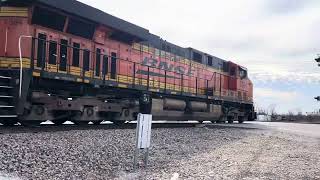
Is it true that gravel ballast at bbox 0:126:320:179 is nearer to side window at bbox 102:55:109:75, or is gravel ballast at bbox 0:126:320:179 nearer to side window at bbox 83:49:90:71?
side window at bbox 83:49:90:71

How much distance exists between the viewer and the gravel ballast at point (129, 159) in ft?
19.3

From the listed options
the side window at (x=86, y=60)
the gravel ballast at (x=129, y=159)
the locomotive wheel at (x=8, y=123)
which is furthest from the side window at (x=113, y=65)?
the locomotive wheel at (x=8, y=123)

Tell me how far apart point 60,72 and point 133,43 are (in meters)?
3.94

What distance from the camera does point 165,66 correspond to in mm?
16219

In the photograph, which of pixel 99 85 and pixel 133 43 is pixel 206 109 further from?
pixel 99 85

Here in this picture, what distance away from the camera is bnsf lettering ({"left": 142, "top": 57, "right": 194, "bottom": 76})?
1513 centimetres

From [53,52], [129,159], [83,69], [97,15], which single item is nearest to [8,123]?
[53,52]

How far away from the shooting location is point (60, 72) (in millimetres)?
10852

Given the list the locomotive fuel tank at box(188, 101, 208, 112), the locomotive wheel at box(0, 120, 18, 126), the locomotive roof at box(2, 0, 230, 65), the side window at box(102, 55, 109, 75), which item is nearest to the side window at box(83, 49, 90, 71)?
the side window at box(102, 55, 109, 75)

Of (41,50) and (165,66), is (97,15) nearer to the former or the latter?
(41,50)

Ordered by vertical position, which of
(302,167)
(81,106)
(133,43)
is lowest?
(302,167)

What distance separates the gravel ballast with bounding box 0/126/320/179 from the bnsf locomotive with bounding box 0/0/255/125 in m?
1.81

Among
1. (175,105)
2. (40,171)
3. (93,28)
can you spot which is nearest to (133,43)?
(93,28)

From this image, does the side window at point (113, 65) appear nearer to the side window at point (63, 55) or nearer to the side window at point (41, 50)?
the side window at point (63, 55)
